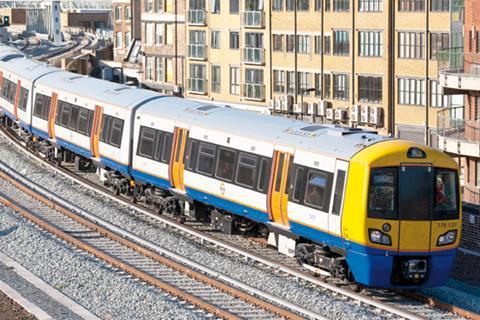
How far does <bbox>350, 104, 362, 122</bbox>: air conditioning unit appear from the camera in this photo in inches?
1841

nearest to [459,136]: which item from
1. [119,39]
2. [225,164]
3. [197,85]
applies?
[225,164]

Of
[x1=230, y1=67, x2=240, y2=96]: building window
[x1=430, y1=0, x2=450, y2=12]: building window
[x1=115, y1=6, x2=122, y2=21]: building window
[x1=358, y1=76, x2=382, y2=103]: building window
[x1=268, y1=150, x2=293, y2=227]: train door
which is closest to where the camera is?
[x1=268, y1=150, x2=293, y2=227]: train door

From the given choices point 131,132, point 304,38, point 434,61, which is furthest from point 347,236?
point 304,38

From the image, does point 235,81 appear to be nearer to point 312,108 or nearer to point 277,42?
point 277,42

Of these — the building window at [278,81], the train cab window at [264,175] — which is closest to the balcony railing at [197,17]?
the building window at [278,81]

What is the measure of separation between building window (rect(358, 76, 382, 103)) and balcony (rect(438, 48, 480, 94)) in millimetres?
12536

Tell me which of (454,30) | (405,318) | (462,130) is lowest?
(405,318)

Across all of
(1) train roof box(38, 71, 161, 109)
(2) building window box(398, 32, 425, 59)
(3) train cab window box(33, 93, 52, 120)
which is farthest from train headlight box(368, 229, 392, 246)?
(2) building window box(398, 32, 425, 59)

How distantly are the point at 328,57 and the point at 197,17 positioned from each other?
39.6ft

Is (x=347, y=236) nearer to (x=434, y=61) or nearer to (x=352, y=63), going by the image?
(x=434, y=61)

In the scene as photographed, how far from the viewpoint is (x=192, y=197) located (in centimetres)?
2884

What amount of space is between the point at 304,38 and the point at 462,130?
19.0 meters

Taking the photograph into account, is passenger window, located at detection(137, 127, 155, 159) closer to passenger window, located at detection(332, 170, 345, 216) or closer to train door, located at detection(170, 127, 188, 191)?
train door, located at detection(170, 127, 188, 191)

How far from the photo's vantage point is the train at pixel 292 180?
71.4ft
